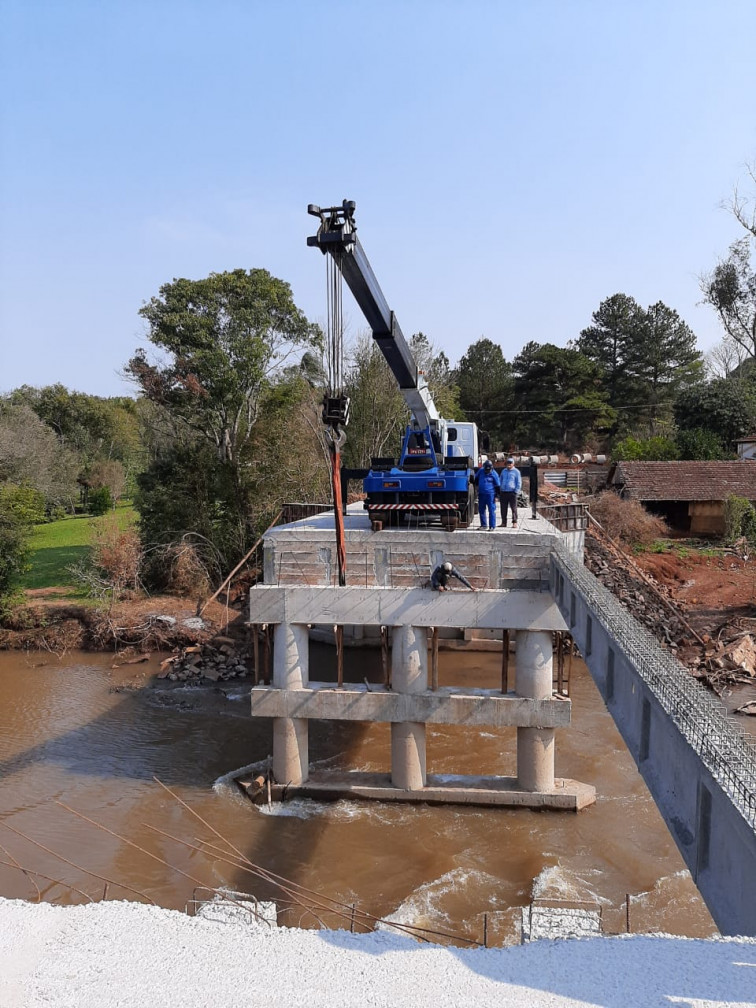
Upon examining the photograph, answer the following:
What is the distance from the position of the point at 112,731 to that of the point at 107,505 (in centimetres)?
3801

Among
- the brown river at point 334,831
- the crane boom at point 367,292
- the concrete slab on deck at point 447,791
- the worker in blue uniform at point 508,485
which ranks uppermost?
the crane boom at point 367,292

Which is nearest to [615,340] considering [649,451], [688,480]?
[649,451]

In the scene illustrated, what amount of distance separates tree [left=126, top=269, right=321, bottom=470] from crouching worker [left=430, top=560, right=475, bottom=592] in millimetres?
19221

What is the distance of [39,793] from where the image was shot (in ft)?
49.1

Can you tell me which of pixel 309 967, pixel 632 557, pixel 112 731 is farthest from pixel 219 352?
pixel 309 967

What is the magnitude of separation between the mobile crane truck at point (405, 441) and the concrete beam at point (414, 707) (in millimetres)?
3258

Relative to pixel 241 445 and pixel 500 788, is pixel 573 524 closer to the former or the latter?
pixel 500 788

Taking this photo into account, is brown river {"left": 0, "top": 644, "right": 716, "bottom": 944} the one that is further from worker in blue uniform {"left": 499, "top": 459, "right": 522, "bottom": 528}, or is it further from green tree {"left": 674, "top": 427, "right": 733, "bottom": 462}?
green tree {"left": 674, "top": 427, "right": 733, "bottom": 462}

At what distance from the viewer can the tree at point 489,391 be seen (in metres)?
57.0

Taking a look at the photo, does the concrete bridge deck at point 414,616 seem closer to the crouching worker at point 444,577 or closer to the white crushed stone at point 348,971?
the crouching worker at point 444,577

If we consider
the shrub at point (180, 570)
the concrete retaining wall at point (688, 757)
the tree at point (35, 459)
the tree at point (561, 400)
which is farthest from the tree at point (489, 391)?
the concrete retaining wall at point (688, 757)

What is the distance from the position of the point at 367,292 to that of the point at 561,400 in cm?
4296

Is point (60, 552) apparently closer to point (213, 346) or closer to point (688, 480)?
point (213, 346)

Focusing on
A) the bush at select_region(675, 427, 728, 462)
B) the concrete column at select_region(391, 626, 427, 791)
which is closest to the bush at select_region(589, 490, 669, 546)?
the bush at select_region(675, 427, 728, 462)
